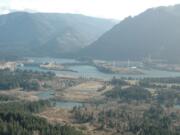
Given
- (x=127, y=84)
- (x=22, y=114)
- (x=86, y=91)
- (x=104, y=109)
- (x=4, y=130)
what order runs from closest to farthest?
(x=4, y=130) → (x=22, y=114) → (x=104, y=109) → (x=86, y=91) → (x=127, y=84)

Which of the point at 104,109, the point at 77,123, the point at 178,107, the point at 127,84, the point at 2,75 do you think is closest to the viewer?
the point at 77,123

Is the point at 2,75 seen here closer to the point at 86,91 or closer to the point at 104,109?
the point at 86,91

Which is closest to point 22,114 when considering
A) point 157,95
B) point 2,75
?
Result: point 157,95

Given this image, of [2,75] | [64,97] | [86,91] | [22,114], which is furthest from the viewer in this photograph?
[2,75]

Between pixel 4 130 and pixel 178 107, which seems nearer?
pixel 4 130

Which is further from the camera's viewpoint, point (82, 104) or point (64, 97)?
point (64, 97)

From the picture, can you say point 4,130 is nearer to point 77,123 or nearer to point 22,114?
point 22,114

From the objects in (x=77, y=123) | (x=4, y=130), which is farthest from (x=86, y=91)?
(x=4, y=130)

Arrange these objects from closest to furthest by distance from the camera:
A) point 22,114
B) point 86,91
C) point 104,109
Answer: point 22,114 < point 104,109 < point 86,91
